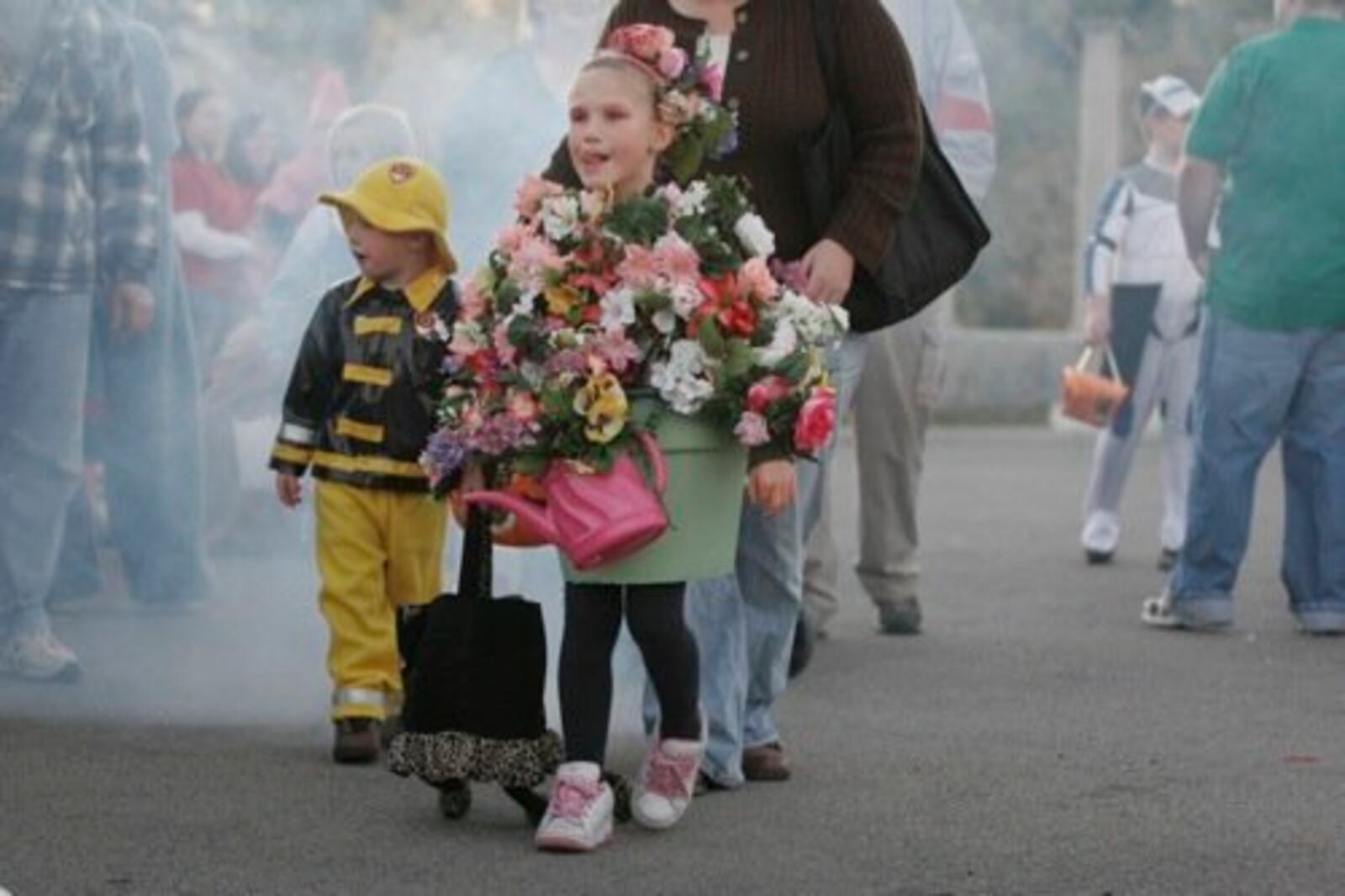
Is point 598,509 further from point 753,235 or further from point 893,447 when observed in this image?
point 893,447

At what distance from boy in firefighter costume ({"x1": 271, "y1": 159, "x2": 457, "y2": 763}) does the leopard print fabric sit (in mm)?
919

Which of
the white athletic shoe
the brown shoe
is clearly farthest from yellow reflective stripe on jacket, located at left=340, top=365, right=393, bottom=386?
the white athletic shoe

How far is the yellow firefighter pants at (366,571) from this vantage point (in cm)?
779

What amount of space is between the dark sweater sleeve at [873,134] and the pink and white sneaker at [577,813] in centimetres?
116

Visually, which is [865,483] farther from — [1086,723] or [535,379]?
[535,379]

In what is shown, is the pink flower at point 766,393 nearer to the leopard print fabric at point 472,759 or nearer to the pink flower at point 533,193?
the pink flower at point 533,193

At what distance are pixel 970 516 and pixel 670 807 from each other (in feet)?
29.8

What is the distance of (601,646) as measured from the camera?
6750 mm

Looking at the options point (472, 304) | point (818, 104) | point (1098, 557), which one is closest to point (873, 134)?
point (818, 104)

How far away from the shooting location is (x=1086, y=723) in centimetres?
847

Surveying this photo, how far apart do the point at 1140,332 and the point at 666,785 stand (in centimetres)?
716

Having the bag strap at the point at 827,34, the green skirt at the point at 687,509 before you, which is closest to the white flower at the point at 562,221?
the green skirt at the point at 687,509

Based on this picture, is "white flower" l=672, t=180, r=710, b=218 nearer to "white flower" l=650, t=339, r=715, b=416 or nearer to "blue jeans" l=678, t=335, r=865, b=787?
"white flower" l=650, t=339, r=715, b=416

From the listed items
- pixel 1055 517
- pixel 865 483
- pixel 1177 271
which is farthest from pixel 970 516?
pixel 865 483
